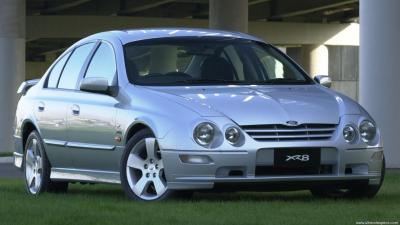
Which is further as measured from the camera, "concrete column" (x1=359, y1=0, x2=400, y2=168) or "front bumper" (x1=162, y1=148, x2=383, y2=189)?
"concrete column" (x1=359, y1=0, x2=400, y2=168)

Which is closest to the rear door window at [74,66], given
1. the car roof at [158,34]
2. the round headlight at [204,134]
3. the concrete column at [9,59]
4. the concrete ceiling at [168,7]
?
the car roof at [158,34]

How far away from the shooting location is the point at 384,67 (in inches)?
667

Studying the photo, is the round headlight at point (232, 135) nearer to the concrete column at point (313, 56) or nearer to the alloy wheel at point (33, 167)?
the alloy wheel at point (33, 167)

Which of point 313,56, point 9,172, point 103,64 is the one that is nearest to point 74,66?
point 103,64

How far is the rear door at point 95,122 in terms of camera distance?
31.9 ft

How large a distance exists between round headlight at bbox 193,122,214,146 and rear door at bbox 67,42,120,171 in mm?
1091

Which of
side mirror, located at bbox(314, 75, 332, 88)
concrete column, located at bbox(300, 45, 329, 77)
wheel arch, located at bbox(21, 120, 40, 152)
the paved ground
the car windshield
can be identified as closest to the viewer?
the car windshield

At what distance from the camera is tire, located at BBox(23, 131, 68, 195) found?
10.9 m

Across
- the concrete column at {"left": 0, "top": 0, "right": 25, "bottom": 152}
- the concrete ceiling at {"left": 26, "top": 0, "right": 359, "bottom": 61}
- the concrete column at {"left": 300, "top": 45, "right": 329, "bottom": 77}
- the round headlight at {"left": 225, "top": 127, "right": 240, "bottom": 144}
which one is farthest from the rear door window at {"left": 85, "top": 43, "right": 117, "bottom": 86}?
the concrete column at {"left": 300, "top": 45, "right": 329, "bottom": 77}

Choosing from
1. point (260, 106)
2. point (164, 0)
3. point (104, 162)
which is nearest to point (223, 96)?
point (260, 106)

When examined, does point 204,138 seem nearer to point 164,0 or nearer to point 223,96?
point 223,96

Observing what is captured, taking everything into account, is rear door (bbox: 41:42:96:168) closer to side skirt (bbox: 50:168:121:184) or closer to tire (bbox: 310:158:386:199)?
side skirt (bbox: 50:168:121:184)

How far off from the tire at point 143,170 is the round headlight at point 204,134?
43 centimetres

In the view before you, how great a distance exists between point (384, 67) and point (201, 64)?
7544mm
